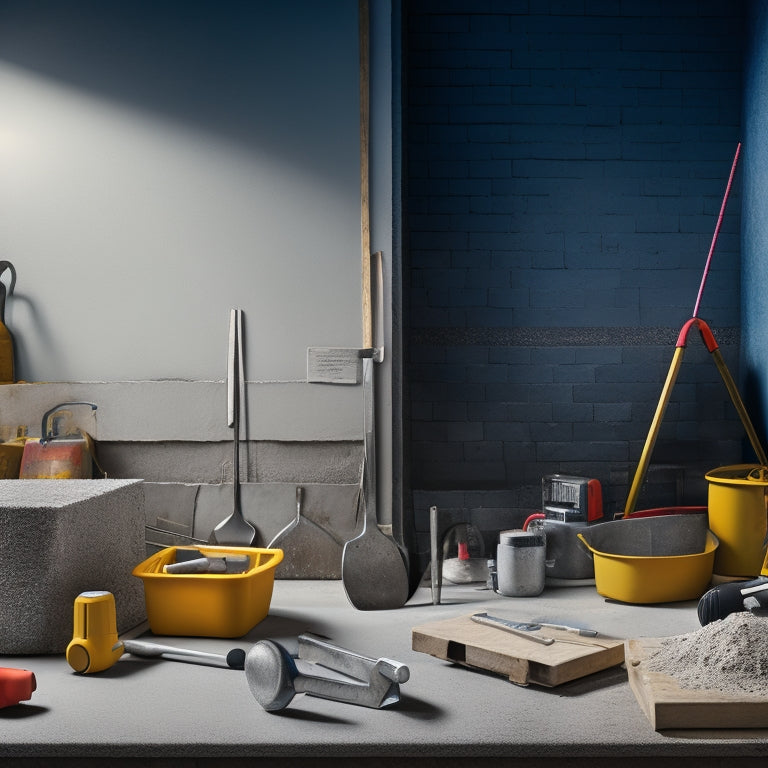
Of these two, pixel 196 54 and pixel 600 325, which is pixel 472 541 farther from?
pixel 196 54

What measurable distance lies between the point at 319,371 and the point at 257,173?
684mm

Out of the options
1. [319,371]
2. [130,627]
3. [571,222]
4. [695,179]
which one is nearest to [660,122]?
[695,179]

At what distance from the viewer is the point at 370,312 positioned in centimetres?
267

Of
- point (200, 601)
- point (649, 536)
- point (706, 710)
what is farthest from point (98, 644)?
point (649, 536)

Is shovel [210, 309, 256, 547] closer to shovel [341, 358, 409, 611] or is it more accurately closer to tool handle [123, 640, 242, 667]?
shovel [341, 358, 409, 611]

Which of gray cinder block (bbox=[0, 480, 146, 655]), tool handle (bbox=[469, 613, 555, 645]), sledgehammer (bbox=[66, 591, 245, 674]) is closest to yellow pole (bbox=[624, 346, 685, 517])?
tool handle (bbox=[469, 613, 555, 645])

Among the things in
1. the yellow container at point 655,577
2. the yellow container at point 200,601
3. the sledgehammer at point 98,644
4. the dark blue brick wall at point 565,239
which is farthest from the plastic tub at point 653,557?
the sledgehammer at point 98,644

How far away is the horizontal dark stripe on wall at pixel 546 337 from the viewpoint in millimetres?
2957

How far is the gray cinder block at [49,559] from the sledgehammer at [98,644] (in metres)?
0.09

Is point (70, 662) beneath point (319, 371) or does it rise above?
beneath

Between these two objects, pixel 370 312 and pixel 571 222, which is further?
pixel 571 222

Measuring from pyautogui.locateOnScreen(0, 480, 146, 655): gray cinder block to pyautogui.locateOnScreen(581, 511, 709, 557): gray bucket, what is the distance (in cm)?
136

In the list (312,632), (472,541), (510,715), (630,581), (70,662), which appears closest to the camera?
(510,715)

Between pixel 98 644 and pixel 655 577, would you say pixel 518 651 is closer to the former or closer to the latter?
pixel 655 577
